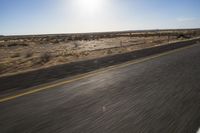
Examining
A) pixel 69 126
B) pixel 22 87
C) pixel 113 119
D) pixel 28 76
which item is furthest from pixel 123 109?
pixel 28 76

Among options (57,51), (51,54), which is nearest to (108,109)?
(51,54)

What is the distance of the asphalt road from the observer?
3600 mm

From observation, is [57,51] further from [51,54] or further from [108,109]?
[108,109]

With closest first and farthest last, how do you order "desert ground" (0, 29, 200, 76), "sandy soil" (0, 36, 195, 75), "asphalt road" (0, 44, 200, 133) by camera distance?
"asphalt road" (0, 44, 200, 133) < "sandy soil" (0, 36, 195, 75) < "desert ground" (0, 29, 200, 76)

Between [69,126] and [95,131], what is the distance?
0.48m

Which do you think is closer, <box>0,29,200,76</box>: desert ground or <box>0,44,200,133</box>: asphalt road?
<box>0,44,200,133</box>: asphalt road

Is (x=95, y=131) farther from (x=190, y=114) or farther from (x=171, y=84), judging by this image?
(x=171, y=84)

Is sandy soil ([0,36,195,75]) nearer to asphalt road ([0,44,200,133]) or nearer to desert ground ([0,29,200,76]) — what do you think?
desert ground ([0,29,200,76])

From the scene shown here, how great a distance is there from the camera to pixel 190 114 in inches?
165

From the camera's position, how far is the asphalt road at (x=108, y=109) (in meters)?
3.60

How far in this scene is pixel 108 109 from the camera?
4.46m

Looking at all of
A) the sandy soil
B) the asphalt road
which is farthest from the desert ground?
the asphalt road

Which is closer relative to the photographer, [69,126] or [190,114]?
Result: [69,126]

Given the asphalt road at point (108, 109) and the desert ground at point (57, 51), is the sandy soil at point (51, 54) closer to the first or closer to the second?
the desert ground at point (57, 51)
